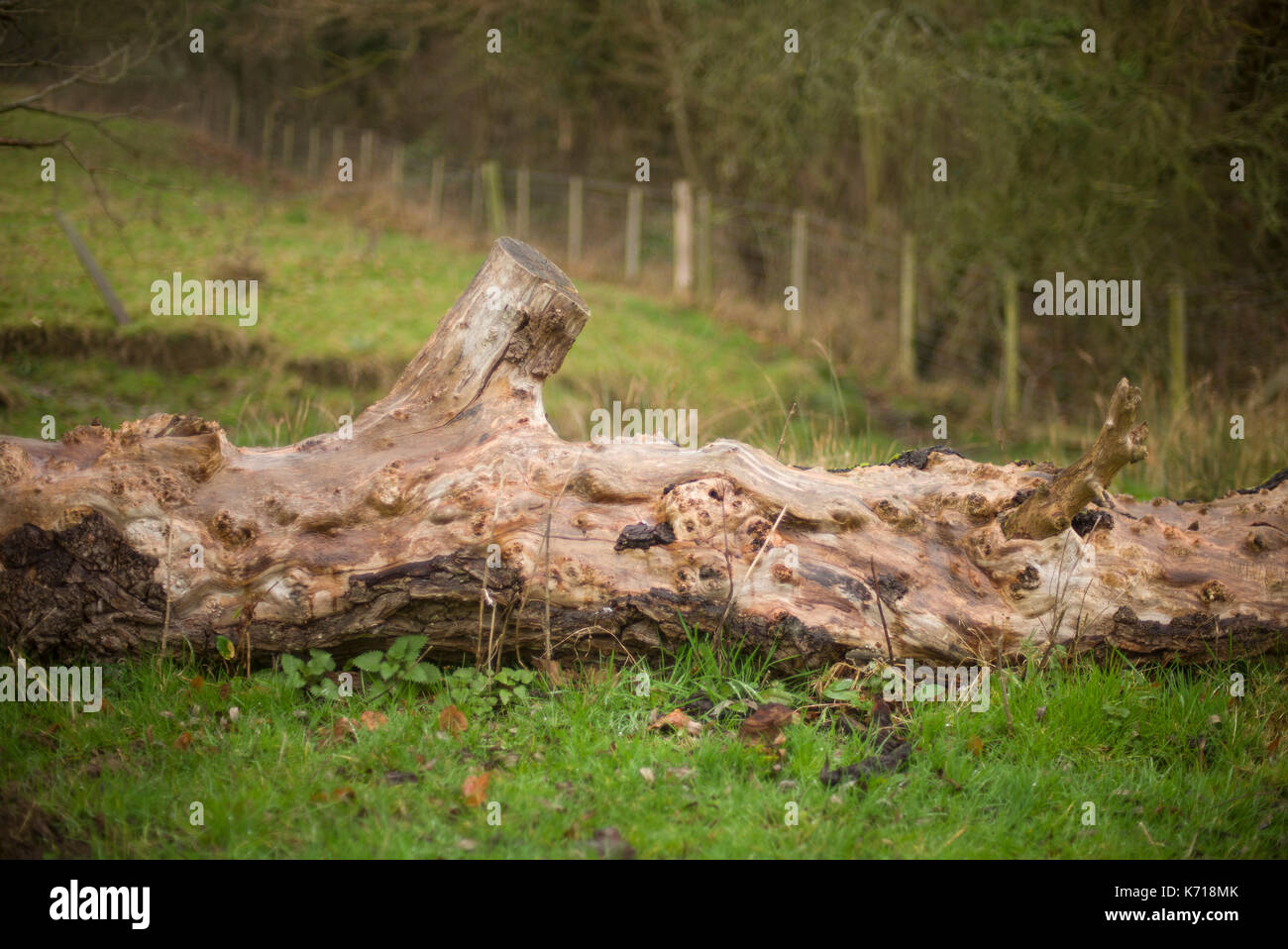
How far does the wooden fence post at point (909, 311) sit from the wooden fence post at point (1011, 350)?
1465mm

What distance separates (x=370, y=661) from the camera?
360 centimetres

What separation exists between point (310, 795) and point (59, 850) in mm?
740

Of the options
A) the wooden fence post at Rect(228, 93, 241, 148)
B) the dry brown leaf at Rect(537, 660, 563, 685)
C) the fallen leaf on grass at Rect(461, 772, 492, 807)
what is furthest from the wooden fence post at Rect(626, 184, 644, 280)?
the fallen leaf on grass at Rect(461, 772, 492, 807)

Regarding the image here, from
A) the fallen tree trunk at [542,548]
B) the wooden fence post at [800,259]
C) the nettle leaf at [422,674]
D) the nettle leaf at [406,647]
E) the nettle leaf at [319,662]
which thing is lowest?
the nettle leaf at [422,674]

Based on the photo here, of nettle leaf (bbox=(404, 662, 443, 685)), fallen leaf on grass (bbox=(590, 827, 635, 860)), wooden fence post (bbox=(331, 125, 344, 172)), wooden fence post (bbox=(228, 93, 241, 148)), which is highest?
wooden fence post (bbox=(228, 93, 241, 148))

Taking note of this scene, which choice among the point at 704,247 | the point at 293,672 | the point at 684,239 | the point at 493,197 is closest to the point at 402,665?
the point at 293,672

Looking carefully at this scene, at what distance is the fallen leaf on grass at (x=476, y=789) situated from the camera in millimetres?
2998

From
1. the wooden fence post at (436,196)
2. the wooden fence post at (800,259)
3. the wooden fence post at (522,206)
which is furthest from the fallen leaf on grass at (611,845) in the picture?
the wooden fence post at (436,196)

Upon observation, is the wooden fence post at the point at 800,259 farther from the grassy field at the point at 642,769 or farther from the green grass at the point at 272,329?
the grassy field at the point at 642,769

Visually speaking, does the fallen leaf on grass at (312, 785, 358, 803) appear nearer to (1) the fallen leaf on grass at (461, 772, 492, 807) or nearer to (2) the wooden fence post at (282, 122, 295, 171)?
(1) the fallen leaf on grass at (461, 772, 492, 807)

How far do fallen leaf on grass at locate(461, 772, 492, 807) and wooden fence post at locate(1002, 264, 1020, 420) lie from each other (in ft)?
34.1

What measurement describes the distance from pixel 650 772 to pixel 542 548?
943mm

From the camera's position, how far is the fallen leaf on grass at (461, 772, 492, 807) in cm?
300

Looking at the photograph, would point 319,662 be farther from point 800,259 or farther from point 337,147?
point 337,147
